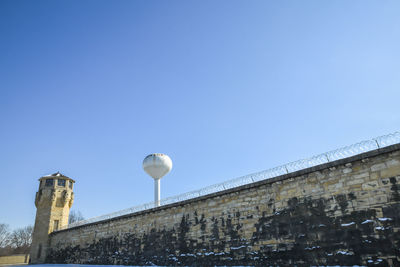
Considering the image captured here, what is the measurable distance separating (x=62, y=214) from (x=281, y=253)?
74.9 ft

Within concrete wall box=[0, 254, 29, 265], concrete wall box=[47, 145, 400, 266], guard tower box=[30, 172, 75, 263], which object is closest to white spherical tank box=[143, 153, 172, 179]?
concrete wall box=[47, 145, 400, 266]

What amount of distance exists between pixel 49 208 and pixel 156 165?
38.4ft

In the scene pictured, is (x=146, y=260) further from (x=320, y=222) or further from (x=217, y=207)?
(x=320, y=222)

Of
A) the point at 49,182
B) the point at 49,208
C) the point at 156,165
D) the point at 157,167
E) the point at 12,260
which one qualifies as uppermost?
the point at 49,182

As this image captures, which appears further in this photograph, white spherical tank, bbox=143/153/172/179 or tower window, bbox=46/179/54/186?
tower window, bbox=46/179/54/186

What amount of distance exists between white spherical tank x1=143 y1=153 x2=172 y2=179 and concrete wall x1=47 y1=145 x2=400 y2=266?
6934 mm

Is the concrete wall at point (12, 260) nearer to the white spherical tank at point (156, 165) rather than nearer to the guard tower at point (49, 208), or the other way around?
the guard tower at point (49, 208)

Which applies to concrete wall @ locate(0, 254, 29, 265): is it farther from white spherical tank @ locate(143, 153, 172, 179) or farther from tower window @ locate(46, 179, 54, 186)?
white spherical tank @ locate(143, 153, 172, 179)

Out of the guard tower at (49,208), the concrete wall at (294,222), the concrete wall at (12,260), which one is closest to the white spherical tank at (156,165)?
the concrete wall at (294,222)

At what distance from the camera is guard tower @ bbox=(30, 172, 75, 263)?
24422 millimetres

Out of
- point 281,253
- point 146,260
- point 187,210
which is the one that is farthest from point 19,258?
point 281,253

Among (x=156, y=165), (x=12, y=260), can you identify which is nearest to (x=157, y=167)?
(x=156, y=165)

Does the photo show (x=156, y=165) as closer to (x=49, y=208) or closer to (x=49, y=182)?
(x=49, y=208)

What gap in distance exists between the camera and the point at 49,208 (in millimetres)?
25234
